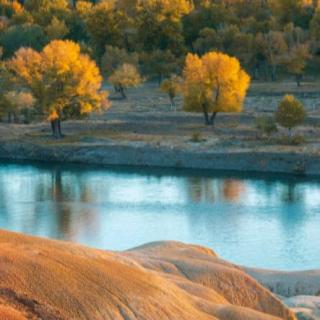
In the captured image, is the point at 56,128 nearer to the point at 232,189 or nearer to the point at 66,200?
the point at 66,200

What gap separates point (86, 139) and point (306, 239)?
25.4 metres

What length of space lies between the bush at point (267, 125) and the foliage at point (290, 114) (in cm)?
48

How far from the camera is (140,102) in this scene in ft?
226

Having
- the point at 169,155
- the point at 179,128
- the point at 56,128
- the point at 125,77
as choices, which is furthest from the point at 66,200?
the point at 125,77

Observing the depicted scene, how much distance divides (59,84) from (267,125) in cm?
1264

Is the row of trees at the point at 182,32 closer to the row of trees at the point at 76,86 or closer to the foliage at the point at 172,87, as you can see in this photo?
the foliage at the point at 172,87

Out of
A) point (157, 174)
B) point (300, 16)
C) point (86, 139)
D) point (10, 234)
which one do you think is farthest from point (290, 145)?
point (10, 234)

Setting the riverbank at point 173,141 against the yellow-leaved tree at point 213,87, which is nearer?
the riverbank at point 173,141

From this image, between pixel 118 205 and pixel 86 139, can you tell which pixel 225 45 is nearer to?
pixel 86 139

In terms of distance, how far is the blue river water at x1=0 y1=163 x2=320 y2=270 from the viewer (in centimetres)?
3384

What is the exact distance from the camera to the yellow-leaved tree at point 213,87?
59875 millimetres

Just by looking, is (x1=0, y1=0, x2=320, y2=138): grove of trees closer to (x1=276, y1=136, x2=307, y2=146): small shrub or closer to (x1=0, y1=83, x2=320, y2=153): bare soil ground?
(x1=0, y1=83, x2=320, y2=153): bare soil ground

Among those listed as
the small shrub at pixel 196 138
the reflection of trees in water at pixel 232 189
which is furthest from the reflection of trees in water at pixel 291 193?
the small shrub at pixel 196 138

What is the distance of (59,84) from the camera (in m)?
59.1
